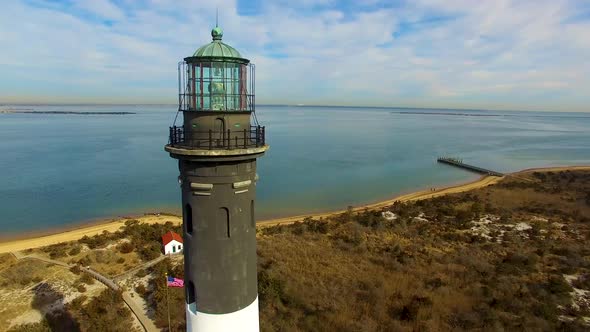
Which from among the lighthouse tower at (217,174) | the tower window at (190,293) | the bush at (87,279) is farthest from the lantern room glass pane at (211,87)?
the bush at (87,279)

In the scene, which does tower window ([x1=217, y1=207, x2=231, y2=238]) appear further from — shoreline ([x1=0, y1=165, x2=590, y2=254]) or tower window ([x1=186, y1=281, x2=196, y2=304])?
shoreline ([x1=0, y1=165, x2=590, y2=254])

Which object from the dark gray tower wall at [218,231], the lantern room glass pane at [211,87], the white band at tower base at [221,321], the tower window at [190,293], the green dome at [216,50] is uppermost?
the green dome at [216,50]

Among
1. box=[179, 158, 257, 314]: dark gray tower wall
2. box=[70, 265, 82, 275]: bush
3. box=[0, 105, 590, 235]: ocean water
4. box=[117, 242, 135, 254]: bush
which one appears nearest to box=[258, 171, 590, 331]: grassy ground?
box=[179, 158, 257, 314]: dark gray tower wall

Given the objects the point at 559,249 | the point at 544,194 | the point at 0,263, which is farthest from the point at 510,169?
the point at 0,263

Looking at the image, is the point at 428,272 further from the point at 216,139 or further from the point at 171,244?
the point at 216,139

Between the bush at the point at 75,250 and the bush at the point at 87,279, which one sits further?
the bush at the point at 75,250

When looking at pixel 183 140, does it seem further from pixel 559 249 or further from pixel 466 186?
pixel 466 186

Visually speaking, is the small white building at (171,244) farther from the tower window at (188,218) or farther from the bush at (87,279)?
the tower window at (188,218)

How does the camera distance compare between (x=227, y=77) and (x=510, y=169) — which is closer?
(x=227, y=77)
